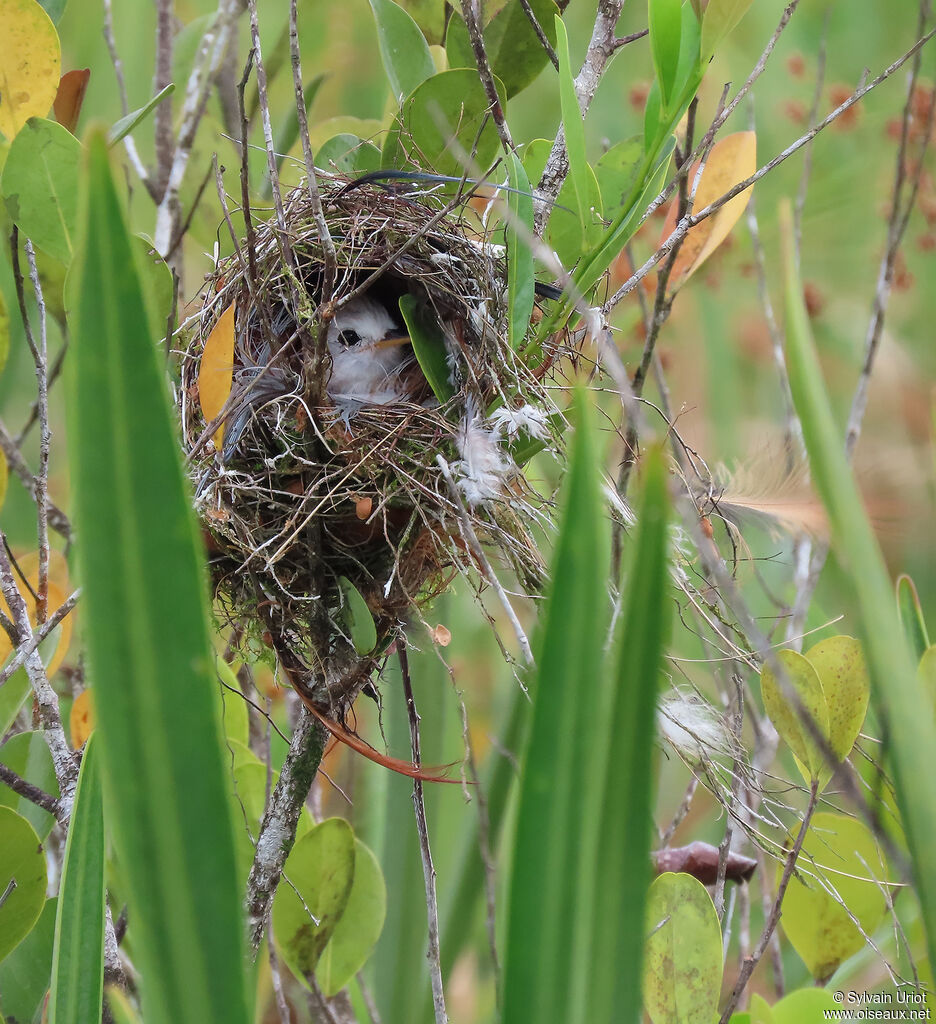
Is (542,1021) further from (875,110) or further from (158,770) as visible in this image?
(875,110)

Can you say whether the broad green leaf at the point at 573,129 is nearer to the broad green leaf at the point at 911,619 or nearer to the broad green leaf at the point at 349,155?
the broad green leaf at the point at 349,155

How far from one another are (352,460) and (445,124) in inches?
11.9

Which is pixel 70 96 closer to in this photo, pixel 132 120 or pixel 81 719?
pixel 132 120

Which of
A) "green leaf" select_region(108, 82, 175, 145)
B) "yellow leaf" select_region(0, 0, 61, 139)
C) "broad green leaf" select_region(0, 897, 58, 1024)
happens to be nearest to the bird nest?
"green leaf" select_region(108, 82, 175, 145)

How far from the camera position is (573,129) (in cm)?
→ 65

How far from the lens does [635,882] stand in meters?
0.38

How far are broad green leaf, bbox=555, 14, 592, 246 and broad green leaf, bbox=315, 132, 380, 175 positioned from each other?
0.91 feet

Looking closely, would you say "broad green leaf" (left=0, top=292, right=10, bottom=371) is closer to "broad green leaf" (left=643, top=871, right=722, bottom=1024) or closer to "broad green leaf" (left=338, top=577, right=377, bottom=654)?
"broad green leaf" (left=338, top=577, right=377, bottom=654)

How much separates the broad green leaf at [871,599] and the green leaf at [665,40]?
34 cm

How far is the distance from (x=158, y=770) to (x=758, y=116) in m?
2.95

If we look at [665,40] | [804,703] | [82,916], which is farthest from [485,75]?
[82,916]

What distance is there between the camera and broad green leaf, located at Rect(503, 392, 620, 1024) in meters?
0.36

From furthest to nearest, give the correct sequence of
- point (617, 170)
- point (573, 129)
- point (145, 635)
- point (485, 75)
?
point (617, 170) → point (485, 75) → point (573, 129) → point (145, 635)

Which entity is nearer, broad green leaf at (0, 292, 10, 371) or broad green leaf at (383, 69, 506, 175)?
broad green leaf at (383, 69, 506, 175)
